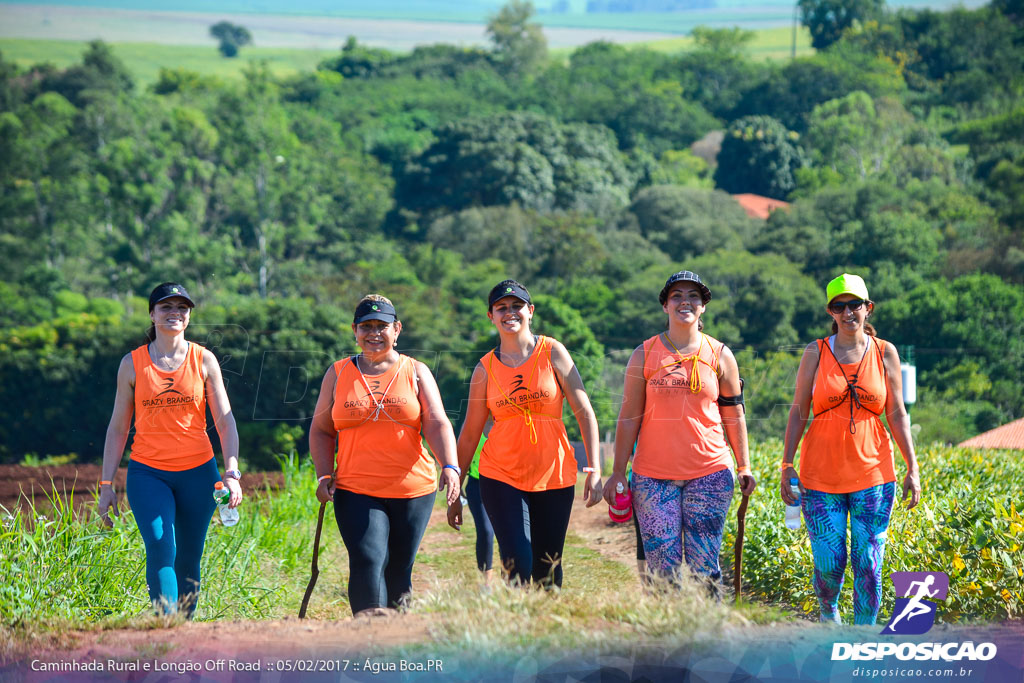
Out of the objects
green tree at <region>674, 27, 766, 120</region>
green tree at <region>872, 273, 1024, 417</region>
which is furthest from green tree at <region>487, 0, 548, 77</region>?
green tree at <region>872, 273, 1024, 417</region>

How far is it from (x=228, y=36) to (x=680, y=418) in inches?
3224

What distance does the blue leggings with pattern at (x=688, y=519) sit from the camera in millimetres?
4332

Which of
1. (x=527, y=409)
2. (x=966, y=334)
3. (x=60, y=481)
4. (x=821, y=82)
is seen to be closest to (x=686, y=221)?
(x=966, y=334)

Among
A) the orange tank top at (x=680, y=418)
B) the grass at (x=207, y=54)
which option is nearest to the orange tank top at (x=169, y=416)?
the orange tank top at (x=680, y=418)

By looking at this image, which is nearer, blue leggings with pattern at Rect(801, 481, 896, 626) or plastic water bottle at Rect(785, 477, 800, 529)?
blue leggings with pattern at Rect(801, 481, 896, 626)

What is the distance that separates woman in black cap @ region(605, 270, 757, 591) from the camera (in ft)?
14.2

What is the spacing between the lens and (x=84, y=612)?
489 centimetres

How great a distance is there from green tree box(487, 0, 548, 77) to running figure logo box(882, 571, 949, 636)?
81.5 m

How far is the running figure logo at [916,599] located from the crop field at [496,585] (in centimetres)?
13

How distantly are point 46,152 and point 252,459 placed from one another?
31.9 meters

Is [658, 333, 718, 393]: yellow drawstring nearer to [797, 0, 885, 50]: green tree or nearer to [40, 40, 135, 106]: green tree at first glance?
[40, 40, 135, 106]: green tree

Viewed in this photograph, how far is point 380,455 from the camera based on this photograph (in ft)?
14.5

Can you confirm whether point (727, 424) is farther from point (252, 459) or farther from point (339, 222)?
point (339, 222)

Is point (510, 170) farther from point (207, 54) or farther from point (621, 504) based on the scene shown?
point (621, 504)
